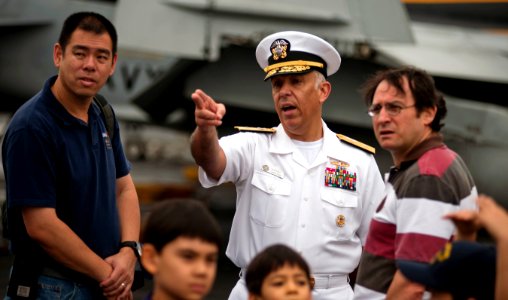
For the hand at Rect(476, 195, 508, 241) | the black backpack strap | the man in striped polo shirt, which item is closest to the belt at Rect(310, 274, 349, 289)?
the man in striped polo shirt

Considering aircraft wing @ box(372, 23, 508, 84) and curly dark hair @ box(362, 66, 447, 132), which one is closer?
curly dark hair @ box(362, 66, 447, 132)

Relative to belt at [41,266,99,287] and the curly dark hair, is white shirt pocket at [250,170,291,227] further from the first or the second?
belt at [41,266,99,287]

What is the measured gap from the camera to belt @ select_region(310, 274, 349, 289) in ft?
13.0

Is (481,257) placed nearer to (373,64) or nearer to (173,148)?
(373,64)

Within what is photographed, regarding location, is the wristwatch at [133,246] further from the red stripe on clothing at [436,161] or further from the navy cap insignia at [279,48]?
the red stripe on clothing at [436,161]

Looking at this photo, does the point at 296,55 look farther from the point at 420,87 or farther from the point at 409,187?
the point at 409,187

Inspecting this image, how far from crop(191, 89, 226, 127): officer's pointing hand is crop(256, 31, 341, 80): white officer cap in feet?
1.70

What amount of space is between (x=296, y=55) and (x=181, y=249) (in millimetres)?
1587

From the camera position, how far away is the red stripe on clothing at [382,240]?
3.44 metres

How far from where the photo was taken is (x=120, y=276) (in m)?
3.86

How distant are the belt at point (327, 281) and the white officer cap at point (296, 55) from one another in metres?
0.86

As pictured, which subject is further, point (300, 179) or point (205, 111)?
point (300, 179)

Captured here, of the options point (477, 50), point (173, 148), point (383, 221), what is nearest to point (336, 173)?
point (383, 221)

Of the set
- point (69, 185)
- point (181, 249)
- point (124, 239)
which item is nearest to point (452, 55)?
point (124, 239)
